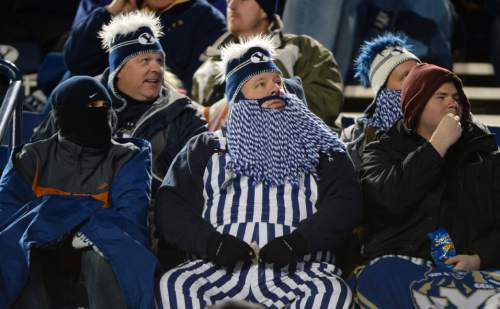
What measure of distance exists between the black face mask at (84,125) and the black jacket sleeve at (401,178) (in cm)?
110

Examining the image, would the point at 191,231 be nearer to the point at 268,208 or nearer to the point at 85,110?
the point at 268,208

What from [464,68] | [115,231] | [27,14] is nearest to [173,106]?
[115,231]

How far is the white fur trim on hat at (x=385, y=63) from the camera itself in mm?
5078

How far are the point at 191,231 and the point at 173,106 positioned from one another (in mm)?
965

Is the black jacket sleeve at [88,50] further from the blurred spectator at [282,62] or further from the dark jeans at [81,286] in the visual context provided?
the dark jeans at [81,286]

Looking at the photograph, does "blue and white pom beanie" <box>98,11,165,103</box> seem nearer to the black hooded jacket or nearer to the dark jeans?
the dark jeans

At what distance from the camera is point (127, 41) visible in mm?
5223

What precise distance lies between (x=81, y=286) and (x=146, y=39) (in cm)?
139

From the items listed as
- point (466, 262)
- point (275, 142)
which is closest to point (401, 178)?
point (466, 262)

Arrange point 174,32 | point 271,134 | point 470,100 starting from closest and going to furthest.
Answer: point 271,134 → point 174,32 → point 470,100

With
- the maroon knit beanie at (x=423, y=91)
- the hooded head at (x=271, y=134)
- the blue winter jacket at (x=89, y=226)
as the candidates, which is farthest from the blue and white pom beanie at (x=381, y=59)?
the blue winter jacket at (x=89, y=226)

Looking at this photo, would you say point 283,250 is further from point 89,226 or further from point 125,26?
point 125,26

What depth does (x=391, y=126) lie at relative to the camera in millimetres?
4660

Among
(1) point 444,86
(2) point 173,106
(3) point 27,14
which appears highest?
(1) point 444,86
